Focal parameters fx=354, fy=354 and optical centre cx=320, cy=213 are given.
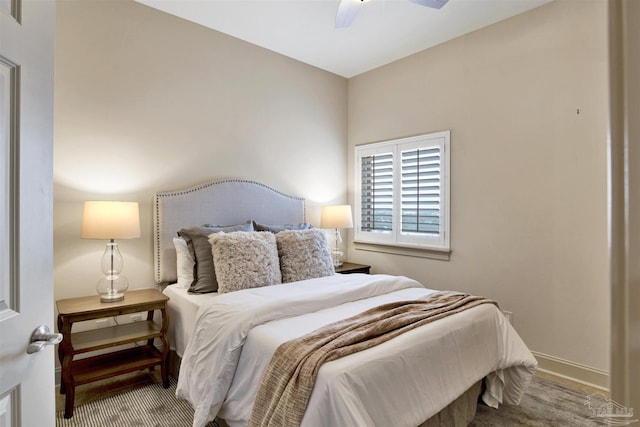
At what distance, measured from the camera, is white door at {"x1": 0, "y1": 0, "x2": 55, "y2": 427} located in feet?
2.73

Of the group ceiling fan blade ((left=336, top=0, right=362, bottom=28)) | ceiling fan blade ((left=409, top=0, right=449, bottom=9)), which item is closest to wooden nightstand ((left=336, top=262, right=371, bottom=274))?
ceiling fan blade ((left=336, top=0, right=362, bottom=28))

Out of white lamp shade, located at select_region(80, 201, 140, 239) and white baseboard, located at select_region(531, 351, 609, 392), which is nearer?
white lamp shade, located at select_region(80, 201, 140, 239)

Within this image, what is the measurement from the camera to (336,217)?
404cm

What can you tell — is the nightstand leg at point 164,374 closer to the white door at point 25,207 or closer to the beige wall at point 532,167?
the white door at point 25,207

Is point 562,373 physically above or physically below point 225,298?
below

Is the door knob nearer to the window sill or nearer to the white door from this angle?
the white door

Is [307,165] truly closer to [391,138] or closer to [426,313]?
[391,138]

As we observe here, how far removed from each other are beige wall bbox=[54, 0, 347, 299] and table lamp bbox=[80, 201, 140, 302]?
20cm

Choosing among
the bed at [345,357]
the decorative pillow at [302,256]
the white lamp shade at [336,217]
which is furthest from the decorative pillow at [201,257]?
the white lamp shade at [336,217]

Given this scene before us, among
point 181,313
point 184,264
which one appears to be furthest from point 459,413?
point 184,264

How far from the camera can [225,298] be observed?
89.6 inches

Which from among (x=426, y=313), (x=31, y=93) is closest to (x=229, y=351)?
(x=426, y=313)

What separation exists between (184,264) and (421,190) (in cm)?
245

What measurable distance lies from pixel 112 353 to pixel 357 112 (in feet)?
11.8
